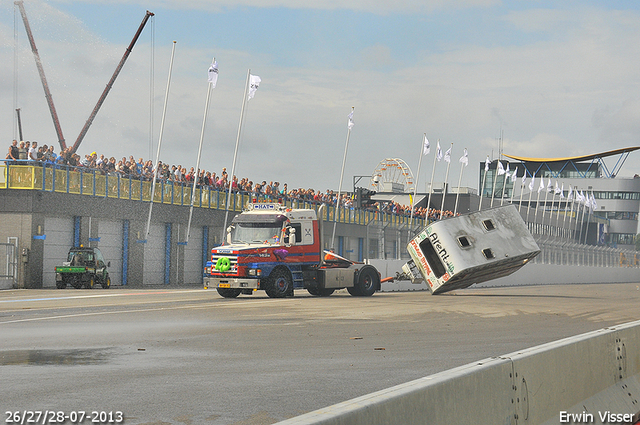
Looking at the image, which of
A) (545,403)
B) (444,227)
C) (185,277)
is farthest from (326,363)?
(185,277)

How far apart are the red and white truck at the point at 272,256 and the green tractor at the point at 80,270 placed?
11697 mm

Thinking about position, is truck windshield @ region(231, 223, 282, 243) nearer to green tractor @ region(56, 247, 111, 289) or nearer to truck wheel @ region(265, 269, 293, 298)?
truck wheel @ region(265, 269, 293, 298)

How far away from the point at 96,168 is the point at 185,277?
10.4 metres

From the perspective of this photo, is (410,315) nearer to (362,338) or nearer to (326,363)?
(362,338)

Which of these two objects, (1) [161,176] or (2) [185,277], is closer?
(1) [161,176]

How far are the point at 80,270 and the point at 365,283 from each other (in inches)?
548

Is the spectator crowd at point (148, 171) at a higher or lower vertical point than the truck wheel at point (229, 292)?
higher

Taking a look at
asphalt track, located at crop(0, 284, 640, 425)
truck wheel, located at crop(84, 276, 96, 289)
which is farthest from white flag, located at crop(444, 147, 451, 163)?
asphalt track, located at crop(0, 284, 640, 425)

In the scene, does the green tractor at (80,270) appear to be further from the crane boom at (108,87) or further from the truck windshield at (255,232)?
the crane boom at (108,87)

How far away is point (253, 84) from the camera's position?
50188mm

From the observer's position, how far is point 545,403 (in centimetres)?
695

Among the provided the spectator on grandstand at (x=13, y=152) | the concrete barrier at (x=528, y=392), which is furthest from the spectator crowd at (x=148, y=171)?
the concrete barrier at (x=528, y=392)

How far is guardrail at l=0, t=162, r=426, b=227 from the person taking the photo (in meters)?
38.6

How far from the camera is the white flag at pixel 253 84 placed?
50.1 meters
